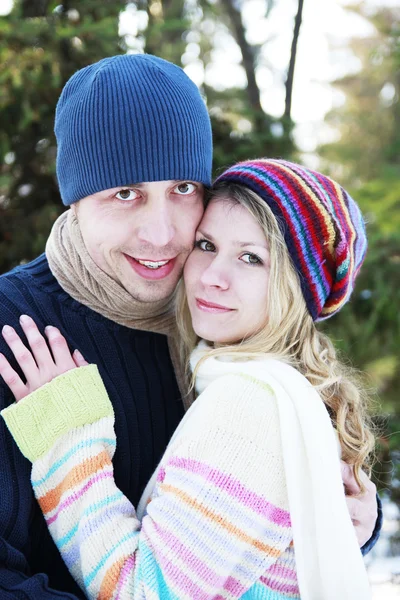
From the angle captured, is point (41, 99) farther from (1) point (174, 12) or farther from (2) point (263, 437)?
(2) point (263, 437)

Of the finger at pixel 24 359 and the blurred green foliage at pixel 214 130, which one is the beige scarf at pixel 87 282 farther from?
the blurred green foliage at pixel 214 130

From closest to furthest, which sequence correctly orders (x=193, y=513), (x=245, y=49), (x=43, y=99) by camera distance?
(x=193, y=513), (x=43, y=99), (x=245, y=49)

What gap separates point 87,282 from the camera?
206 cm

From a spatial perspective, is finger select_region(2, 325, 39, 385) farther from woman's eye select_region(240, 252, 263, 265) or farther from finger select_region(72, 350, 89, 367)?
woman's eye select_region(240, 252, 263, 265)

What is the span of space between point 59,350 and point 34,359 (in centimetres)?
7

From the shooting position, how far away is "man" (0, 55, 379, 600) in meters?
1.93

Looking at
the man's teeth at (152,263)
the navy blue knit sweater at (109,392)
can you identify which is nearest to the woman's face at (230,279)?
the man's teeth at (152,263)

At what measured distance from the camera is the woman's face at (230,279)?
6.72 feet

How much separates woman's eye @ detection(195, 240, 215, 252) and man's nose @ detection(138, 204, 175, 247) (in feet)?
0.62

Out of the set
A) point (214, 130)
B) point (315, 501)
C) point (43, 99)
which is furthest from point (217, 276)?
point (214, 130)

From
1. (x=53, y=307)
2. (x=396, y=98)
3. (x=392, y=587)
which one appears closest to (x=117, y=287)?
(x=53, y=307)

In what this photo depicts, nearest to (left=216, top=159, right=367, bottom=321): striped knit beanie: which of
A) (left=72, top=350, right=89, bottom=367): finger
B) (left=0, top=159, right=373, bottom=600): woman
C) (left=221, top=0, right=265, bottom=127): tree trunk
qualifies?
(left=0, top=159, right=373, bottom=600): woman

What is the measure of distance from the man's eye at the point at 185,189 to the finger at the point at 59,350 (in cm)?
55

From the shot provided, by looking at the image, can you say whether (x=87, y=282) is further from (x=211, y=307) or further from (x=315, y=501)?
(x=315, y=501)
